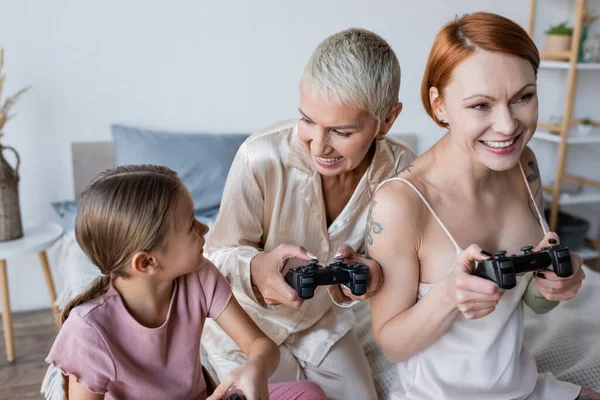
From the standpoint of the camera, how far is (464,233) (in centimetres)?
113

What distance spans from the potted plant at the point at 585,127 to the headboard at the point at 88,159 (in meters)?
2.23

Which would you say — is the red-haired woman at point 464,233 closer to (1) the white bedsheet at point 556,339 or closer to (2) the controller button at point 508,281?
(2) the controller button at point 508,281

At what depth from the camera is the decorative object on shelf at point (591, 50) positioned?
2.97 m

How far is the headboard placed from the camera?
2.51 meters

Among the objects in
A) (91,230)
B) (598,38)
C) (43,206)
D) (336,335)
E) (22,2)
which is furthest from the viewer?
(598,38)

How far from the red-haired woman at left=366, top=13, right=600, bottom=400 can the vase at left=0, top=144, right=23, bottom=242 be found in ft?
5.12

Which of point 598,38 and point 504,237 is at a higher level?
point 598,38

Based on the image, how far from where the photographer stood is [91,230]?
1.01 m

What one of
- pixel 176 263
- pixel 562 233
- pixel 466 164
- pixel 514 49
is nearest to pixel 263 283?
pixel 176 263

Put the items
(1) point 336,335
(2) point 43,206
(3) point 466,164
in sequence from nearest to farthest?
1. (3) point 466,164
2. (1) point 336,335
3. (2) point 43,206

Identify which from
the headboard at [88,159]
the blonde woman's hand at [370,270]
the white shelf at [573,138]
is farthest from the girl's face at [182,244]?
the white shelf at [573,138]

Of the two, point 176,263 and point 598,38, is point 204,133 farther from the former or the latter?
point 598,38

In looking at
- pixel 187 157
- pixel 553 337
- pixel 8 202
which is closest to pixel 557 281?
pixel 553 337

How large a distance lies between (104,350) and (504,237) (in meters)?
0.75
